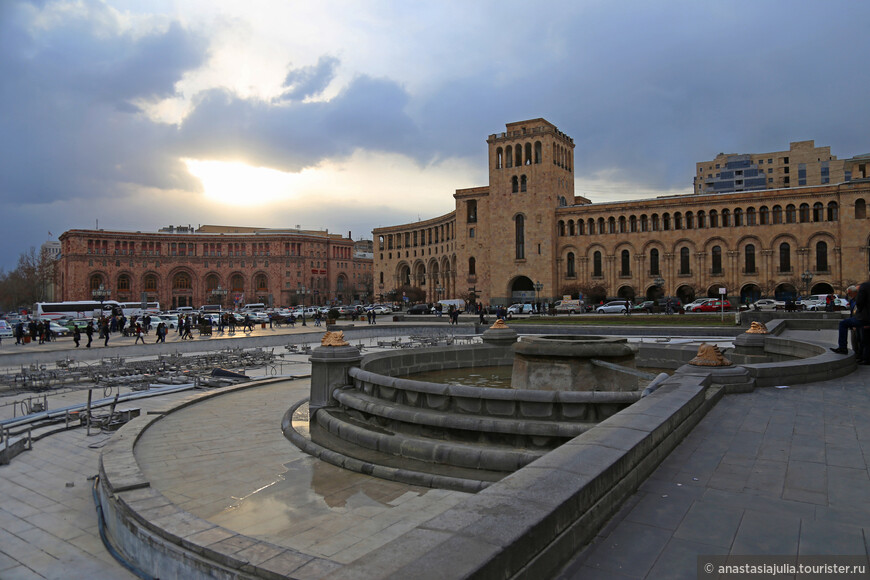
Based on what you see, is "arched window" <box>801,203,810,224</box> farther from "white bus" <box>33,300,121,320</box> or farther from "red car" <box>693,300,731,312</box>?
"white bus" <box>33,300,121,320</box>

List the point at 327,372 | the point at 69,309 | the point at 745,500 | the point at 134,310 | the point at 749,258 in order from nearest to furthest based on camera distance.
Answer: the point at 745,500 < the point at 327,372 < the point at 749,258 < the point at 69,309 < the point at 134,310

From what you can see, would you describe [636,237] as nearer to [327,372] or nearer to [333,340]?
[333,340]

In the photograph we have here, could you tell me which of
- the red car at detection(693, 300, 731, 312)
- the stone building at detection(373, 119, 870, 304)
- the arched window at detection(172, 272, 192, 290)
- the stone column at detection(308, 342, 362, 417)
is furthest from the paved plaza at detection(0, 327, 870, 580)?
the arched window at detection(172, 272, 192, 290)

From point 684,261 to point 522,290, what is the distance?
59.3ft

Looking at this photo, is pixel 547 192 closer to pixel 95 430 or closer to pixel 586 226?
pixel 586 226

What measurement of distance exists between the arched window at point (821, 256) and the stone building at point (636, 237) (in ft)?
0.26

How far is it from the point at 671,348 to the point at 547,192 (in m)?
52.6

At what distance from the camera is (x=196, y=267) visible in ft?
336

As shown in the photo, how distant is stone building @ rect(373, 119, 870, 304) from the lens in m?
52.5

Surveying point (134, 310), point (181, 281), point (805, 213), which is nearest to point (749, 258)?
point (805, 213)

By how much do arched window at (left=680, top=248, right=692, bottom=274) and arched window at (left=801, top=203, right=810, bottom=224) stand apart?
413 inches

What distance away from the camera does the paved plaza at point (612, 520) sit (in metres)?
3.23

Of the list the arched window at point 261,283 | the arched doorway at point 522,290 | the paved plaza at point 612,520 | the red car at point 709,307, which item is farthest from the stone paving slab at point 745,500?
the arched window at point 261,283

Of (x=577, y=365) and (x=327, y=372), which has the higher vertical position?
(x=577, y=365)
